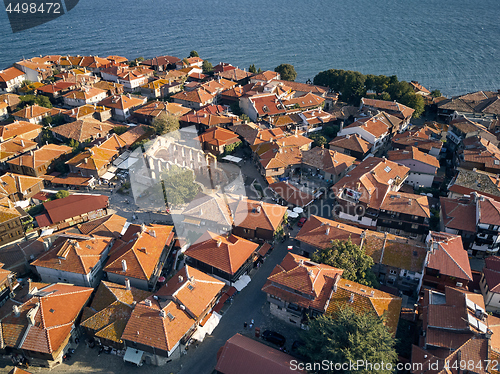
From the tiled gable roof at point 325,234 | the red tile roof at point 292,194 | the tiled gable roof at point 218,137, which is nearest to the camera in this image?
the tiled gable roof at point 325,234

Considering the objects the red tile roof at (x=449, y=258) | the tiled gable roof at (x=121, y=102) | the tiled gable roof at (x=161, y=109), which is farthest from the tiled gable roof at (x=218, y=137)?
the red tile roof at (x=449, y=258)

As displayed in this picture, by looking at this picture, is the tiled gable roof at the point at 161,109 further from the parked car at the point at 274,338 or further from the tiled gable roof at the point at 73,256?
the parked car at the point at 274,338

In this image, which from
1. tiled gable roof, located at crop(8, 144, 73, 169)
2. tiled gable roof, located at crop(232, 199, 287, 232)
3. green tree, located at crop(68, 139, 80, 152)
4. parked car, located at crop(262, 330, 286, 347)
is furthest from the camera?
green tree, located at crop(68, 139, 80, 152)

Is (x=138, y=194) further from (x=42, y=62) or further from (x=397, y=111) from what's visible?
(x=42, y=62)

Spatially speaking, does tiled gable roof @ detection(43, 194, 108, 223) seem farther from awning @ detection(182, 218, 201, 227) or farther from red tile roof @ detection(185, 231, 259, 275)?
red tile roof @ detection(185, 231, 259, 275)

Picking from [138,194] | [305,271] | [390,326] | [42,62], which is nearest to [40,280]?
[138,194]

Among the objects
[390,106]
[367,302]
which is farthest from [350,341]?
[390,106]

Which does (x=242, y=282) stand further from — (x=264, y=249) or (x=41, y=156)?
(x=41, y=156)

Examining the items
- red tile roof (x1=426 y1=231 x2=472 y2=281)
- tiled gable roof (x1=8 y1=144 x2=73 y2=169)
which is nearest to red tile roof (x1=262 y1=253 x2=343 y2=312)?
red tile roof (x1=426 y1=231 x2=472 y2=281)
